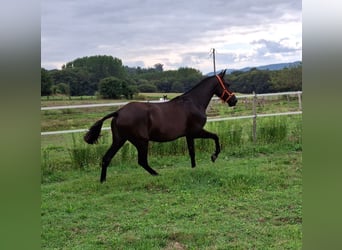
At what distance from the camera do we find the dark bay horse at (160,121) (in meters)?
4.58

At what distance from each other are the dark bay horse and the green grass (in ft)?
1.40

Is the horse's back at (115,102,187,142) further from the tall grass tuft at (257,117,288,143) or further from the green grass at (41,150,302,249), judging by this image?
the tall grass tuft at (257,117,288,143)

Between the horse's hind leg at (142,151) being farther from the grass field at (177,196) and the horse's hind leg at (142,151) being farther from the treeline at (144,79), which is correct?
the treeline at (144,79)

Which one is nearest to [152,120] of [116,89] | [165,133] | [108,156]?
[165,133]

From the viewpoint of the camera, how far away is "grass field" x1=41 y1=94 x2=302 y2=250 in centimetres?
285

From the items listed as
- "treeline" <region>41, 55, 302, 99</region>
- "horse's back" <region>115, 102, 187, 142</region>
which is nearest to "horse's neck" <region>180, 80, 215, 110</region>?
"horse's back" <region>115, 102, 187, 142</region>

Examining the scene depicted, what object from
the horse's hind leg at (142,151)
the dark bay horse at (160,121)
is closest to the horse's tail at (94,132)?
the dark bay horse at (160,121)

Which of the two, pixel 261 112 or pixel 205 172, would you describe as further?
pixel 261 112

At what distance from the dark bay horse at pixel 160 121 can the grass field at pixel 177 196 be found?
0.43 meters
